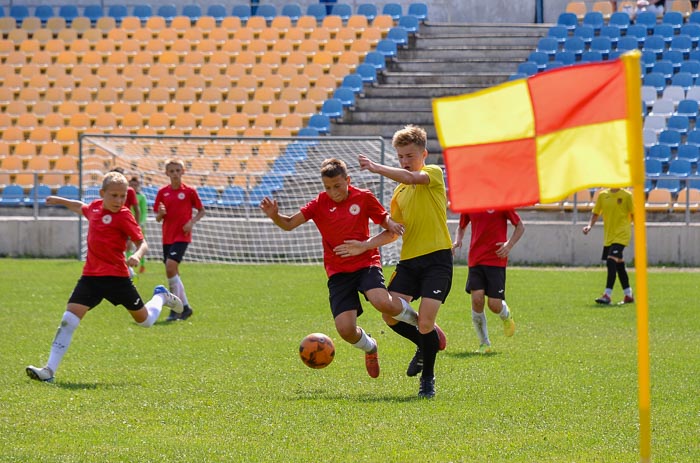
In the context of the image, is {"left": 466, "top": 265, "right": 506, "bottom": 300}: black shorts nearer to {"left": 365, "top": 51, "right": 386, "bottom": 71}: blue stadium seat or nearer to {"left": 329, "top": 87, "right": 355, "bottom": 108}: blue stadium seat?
{"left": 329, "top": 87, "right": 355, "bottom": 108}: blue stadium seat

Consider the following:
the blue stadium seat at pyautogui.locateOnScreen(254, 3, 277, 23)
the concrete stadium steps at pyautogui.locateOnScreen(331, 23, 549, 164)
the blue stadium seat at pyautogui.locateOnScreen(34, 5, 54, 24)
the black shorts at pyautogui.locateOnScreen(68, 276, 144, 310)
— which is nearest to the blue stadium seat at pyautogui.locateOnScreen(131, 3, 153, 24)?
the blue stadium seat at pyautogui.locateOnScreen(34, 5, 54, 24)

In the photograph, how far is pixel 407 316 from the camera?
27.4 feet

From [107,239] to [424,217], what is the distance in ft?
9.09

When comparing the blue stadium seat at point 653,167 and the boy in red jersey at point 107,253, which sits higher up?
the blue stadium seat at point 653,167

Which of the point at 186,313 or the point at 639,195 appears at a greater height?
the point at 639,195

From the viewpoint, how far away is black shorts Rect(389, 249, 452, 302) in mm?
8078

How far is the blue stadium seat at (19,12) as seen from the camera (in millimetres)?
33438

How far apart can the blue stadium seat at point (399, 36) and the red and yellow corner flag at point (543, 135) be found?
24008 mm

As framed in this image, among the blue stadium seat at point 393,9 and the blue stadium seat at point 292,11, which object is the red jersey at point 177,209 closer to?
the blue stadium seat at point 393,9

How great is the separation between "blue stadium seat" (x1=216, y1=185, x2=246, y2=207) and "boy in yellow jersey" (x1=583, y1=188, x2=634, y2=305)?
9.03 metres

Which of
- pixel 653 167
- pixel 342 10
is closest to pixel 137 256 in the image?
pixel 653 167

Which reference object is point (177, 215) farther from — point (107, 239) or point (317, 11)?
point (317, 11)

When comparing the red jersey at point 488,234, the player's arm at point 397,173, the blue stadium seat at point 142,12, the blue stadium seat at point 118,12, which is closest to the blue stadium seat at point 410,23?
the blue stadium seat at point 142,12

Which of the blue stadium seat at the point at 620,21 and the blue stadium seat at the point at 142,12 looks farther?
the blue stadium seat at the point at 142,12
